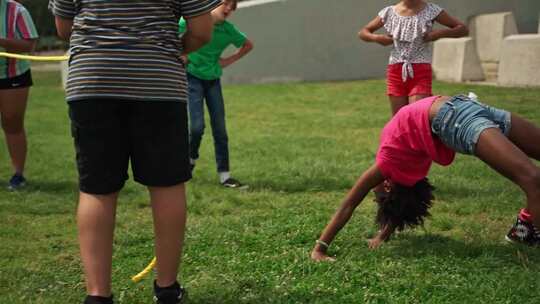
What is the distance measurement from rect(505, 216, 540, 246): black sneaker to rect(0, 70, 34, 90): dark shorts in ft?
14.0

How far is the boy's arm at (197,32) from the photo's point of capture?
9.71 ft

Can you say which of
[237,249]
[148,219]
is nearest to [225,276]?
[237,249]


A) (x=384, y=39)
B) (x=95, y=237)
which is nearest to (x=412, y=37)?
(x=384, y=39)

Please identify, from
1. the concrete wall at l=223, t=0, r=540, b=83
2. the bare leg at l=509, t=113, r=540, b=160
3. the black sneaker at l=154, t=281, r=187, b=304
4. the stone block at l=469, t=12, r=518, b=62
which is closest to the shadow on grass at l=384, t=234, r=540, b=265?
the bare leg at l=509, t=113, r=540, b=160

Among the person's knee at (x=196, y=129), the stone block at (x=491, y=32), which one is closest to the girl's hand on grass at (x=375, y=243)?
the person's knee at (x=196, y=129)

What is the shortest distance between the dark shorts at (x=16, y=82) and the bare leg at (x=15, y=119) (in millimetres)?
36

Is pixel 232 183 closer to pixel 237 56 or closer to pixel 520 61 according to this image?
pixel 237 56

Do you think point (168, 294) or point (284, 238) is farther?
point (284, 238)

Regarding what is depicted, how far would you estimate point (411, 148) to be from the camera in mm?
3646

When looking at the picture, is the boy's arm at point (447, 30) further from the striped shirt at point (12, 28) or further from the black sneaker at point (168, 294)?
the striped shirt at point (12, 28)

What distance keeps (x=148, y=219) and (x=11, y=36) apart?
2.14 metres

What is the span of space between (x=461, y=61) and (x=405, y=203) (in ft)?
31.3

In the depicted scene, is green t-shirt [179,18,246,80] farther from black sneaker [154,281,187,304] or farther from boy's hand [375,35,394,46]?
black sneaker [154,281,187,304]

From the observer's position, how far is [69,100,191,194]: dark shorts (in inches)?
113
